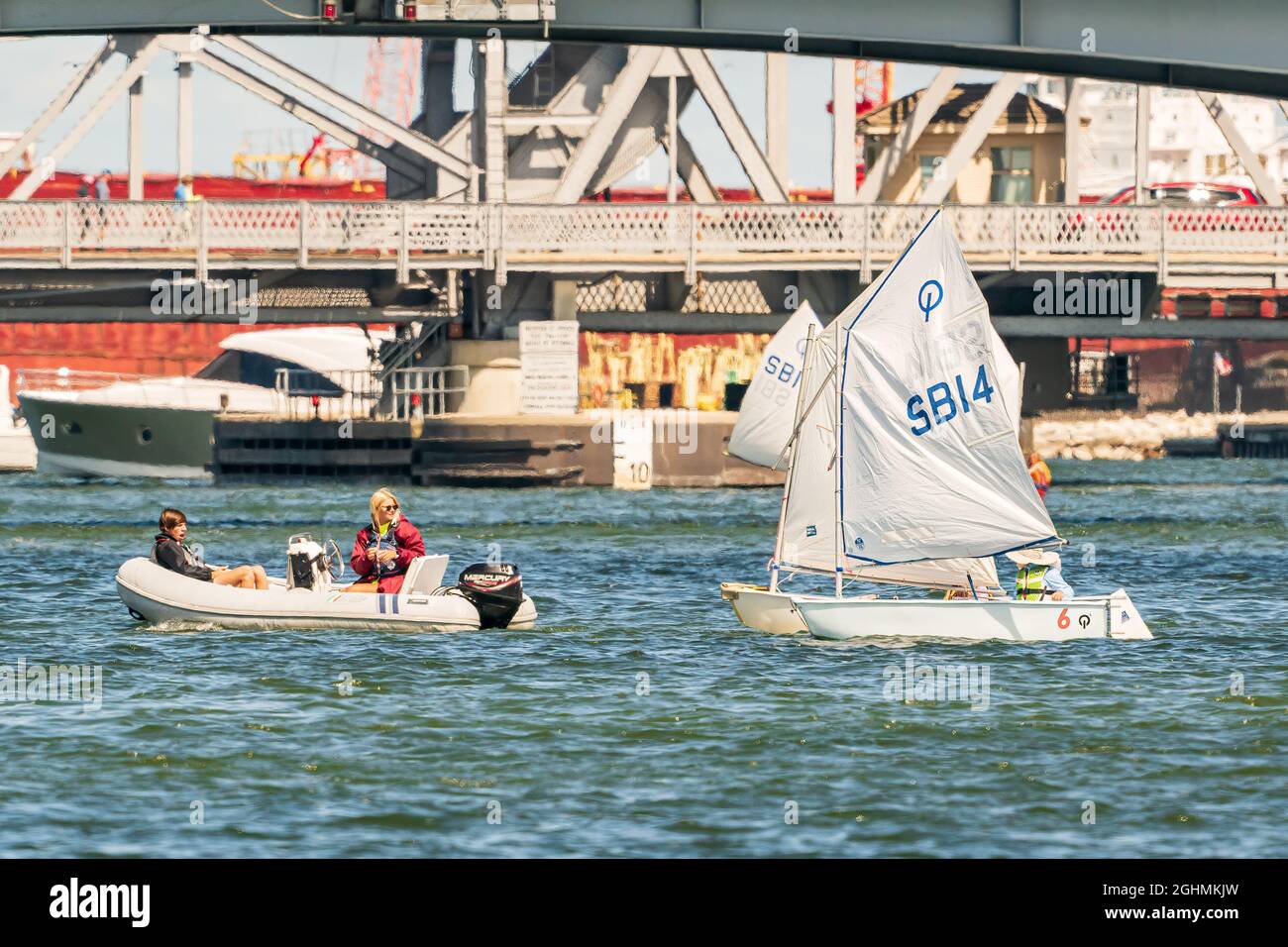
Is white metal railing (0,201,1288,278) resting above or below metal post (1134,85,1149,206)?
below

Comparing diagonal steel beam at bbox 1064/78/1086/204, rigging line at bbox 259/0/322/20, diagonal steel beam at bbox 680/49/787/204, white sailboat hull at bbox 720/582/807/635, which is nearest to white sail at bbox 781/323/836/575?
white sailboat hull at bbox 720/582/807/635

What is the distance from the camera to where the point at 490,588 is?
3244 cm

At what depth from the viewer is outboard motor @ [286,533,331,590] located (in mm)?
32625

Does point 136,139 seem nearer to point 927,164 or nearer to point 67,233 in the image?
point 67,233

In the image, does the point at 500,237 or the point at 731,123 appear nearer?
the point at 500,237

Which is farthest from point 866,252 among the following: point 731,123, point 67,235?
point 67,235

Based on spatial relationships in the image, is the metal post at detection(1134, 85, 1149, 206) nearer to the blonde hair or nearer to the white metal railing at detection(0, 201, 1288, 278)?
the white metal railing at detection(0, 201, 1288, 278)

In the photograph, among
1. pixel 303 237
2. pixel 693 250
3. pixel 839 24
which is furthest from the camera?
pixel 693 250

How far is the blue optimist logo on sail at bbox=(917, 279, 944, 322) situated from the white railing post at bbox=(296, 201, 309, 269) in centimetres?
3257

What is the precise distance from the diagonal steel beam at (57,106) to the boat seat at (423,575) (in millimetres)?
31680

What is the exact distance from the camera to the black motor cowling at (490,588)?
1276 inches

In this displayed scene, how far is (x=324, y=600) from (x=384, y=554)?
1134mm

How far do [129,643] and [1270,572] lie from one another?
22.9 meters
